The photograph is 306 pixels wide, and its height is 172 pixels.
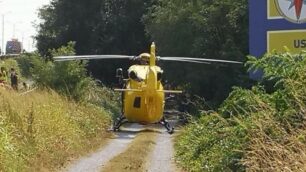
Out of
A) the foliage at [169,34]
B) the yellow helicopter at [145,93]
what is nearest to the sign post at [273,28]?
the yellow helicopter at [145,93]

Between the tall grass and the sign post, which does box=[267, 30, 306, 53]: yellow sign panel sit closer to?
the sign post

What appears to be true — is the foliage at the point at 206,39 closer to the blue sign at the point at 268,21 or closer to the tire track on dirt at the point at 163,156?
the tire track on dirt at the point at 163,156

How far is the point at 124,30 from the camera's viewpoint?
45.2 metres

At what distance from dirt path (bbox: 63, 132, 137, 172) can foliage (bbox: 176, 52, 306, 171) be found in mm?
2799

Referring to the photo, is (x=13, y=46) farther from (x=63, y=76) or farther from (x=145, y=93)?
(x=145, y=93)

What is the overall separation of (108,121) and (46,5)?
22.4 m

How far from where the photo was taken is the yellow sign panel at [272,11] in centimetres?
1384

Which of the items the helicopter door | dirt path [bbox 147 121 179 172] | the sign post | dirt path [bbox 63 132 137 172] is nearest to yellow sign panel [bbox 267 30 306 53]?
the sign post

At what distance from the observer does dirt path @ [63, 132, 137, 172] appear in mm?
13781

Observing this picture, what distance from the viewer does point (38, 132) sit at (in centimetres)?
1474

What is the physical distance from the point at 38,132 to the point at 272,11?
577 cm

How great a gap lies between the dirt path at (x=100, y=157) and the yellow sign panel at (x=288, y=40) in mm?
4544

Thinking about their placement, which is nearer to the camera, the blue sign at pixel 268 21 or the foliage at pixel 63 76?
the blue sign at pixel 268 21

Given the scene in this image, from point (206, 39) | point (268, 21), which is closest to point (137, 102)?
point (268, 21)
